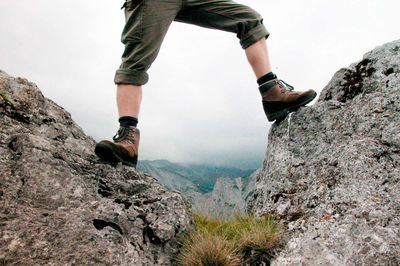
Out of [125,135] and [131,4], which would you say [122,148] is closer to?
[125,135]

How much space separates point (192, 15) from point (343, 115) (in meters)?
2.63

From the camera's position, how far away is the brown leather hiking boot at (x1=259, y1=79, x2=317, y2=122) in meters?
3.79

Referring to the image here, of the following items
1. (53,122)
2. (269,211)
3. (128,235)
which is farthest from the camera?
(53,122)

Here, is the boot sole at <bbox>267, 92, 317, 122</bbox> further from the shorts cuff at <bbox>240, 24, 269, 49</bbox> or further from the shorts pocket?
the shorts pocket

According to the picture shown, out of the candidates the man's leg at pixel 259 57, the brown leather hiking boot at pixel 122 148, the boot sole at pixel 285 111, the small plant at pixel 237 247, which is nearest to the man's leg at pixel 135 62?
the brown leather hiking boot at pixel 122 148

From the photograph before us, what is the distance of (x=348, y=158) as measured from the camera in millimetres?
2996

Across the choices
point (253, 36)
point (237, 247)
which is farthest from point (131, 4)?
point (237, 247)

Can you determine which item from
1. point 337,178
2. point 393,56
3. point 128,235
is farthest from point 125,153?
point 393,56

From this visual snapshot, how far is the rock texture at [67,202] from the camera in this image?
7.14 feet

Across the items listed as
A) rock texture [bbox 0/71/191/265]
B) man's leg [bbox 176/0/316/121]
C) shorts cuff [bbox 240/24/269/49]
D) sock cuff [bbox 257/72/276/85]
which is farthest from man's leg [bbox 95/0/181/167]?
sock cuff [bbox 257/72/276/85]

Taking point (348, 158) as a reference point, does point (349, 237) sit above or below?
below

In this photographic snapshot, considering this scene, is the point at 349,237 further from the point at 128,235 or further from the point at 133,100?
the point at 133,100

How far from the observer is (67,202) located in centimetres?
255

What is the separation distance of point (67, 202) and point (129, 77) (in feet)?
5.76
